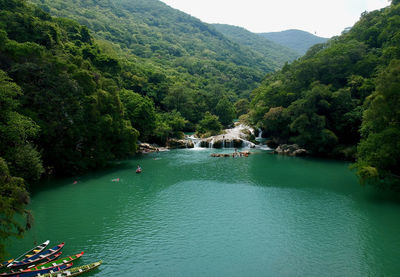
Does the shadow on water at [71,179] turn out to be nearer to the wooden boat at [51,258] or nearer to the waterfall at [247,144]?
the wooden boat at [51,258]

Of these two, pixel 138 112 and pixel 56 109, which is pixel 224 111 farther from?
pixel 56 109

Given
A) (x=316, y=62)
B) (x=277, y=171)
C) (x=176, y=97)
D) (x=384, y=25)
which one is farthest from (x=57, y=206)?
(x=384, y=25)

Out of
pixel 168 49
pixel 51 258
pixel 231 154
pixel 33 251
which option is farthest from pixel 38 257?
pixel 168 49

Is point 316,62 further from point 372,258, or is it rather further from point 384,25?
point 372,258

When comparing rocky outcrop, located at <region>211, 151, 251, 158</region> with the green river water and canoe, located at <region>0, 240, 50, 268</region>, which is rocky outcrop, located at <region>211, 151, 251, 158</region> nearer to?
the green river water

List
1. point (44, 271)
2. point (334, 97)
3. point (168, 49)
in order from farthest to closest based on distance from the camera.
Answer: point (168, 49)
point (334, 97)
point (44, 271)

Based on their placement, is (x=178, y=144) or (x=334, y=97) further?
(x=178, y=144)

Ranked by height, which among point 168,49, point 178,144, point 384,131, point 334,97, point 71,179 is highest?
point 168,49
